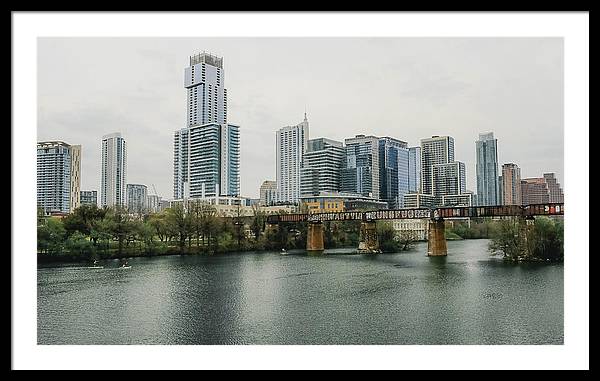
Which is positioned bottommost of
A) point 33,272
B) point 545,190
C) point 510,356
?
point 510,356

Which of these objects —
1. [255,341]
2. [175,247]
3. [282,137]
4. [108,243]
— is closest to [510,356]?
[255,341]

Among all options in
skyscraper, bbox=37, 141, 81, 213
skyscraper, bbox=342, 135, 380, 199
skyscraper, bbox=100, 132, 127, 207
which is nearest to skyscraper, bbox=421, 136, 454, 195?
skyscraper, bbox=342, 135, 380, 199

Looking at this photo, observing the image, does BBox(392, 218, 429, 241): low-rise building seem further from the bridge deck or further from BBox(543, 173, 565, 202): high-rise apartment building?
BBox(543, 173, 565, 202): high-rise apartment building

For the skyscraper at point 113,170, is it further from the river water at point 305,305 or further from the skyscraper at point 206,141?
the river water at point 305,305

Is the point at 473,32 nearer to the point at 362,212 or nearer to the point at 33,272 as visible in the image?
the point at 33,272

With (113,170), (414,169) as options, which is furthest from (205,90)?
(414,169)

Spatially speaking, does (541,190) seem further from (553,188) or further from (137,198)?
(137,198)
